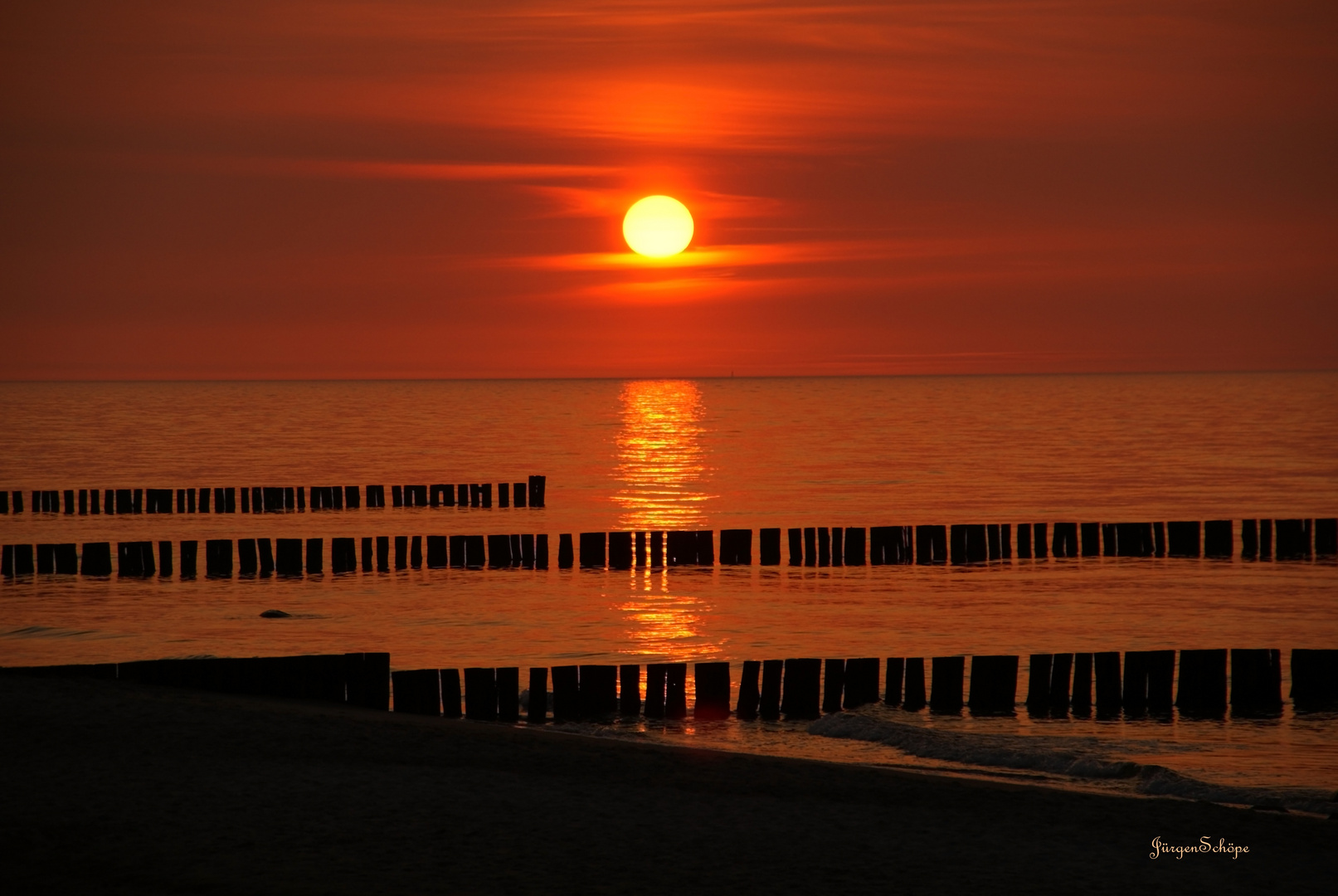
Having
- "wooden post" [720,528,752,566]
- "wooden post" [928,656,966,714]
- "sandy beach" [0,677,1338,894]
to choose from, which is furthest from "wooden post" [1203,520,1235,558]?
"sandy beach" [0,677,1338,894]

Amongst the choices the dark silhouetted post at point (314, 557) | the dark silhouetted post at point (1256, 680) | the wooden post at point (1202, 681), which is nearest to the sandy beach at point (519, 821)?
the wooden post at point (1202, 681)

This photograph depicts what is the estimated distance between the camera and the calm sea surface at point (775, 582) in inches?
623

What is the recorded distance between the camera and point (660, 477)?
61531mm

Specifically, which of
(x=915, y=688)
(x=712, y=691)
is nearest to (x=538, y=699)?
(x=712, y=691)

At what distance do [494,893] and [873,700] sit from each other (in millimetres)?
9235

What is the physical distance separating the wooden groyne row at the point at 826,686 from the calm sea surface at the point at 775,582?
46 centimetres

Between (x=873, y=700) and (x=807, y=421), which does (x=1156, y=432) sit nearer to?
(x=807, y=421)

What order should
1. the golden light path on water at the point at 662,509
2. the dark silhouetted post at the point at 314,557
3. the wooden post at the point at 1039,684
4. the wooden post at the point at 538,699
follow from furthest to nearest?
1. the dark silhouetted post at the point at 314,557
2. the golden light path on water at the point at 662,509
3. the wooden post at the point at 1039,684
4. the wooden post at the point at 538,699

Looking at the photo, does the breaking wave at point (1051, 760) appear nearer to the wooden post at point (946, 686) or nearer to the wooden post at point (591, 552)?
the wooden post at point (946, 686)

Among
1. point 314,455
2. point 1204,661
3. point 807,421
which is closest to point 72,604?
point 1204,661

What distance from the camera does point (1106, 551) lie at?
34094 mm

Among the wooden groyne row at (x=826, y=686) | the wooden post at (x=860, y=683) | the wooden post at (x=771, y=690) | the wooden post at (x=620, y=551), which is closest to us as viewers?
the wooden groyne row at (x=826, y=686)

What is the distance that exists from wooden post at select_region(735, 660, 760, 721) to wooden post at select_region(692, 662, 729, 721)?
0.17m

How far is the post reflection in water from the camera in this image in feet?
149
